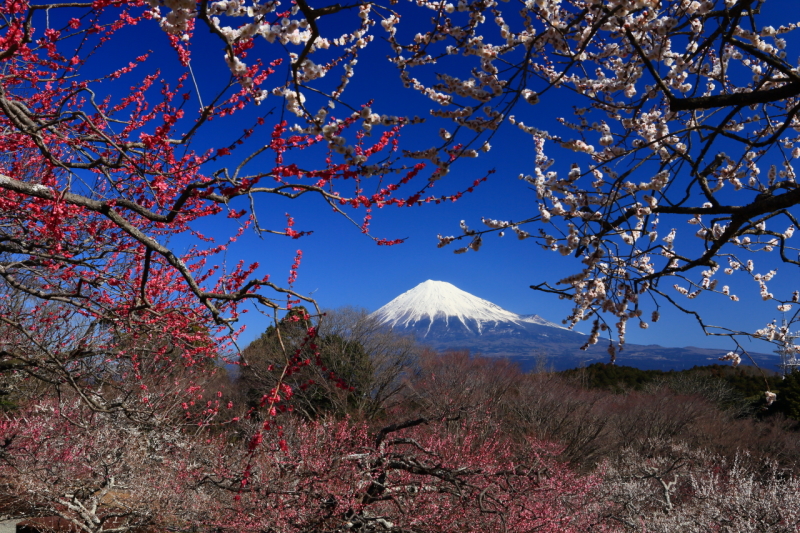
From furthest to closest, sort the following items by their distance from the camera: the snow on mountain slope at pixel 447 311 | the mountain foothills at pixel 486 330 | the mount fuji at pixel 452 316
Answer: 1. the snow on mountain slope at pixel 447 311
2. the mount fuji at pixel 452 316
3. the mountain foothills at pixel 486 330

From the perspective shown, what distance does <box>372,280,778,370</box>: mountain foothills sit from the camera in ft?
408

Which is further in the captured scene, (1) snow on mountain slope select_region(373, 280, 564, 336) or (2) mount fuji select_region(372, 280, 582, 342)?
(1) snow on mountain slope select_region(373, 280, 564, 336)

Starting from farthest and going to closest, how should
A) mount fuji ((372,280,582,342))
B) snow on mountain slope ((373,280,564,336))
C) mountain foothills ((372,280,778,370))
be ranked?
snow on mountain slope ((373,280,564,336))
mount fuji ((372,280,582,342))
mountain foothills ((372,280,778,370))

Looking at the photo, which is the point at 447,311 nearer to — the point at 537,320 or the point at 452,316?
the point at 452,316

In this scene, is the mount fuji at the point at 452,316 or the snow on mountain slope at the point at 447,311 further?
the snow on mountain slope at the point at 447,311

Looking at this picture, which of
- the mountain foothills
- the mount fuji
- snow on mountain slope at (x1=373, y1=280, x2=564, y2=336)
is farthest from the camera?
snow on mountain slope at (x1=373, y1=280, x2=564, y2=336)

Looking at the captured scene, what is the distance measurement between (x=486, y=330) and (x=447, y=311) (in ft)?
54.4

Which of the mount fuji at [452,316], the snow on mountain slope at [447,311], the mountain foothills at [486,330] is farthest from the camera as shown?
the snow on mountain slope at [447,311]

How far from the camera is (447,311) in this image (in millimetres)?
159000

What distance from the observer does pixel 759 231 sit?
2.71 meters

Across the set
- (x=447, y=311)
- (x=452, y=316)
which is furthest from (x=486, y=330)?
(x=447, y=311)

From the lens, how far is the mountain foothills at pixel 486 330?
408 feet

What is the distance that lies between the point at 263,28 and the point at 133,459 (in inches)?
370

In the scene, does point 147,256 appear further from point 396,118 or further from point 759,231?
point 759,231
